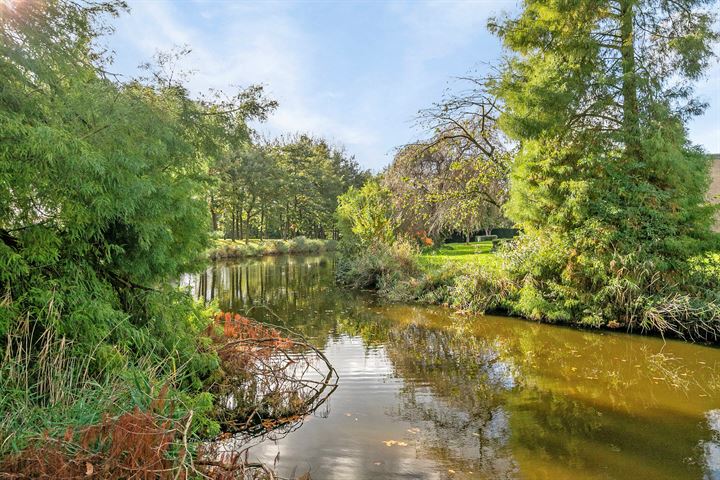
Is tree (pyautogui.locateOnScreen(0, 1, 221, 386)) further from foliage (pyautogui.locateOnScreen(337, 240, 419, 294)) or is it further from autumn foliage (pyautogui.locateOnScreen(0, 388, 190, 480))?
foliage (pyautogui.locateOnScreen(337, 240, 419, 294))

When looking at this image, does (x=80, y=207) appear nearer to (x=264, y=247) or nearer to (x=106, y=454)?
(x=106, y=454)

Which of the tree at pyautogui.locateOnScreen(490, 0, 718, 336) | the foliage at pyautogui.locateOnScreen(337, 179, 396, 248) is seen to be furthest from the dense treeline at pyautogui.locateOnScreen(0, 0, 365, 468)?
the foliage at pyautogui.locateOnScreen(337, 179, 396, 248)

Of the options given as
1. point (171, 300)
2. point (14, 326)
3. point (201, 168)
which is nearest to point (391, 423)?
point (171, 300)

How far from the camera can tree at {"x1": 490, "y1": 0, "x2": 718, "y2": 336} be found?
919 centimetres

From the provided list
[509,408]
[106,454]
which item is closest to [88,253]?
[106,454]

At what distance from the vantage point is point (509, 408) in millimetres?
5469

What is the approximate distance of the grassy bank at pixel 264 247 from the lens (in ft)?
106

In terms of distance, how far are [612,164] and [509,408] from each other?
6575 millimetres

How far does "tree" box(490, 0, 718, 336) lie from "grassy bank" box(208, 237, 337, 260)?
69.3ft

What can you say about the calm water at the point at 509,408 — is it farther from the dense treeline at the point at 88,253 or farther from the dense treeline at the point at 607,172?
the dense treeline at the point at 88,253

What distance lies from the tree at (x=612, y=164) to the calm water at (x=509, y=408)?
40.2 inches

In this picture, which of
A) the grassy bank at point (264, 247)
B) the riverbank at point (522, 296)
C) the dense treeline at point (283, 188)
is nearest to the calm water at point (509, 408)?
the riverbank at point (522, 296)

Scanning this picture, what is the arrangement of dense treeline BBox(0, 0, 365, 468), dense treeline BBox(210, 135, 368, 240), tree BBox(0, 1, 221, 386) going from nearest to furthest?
dense treeline BBox(0, 0, 365, 468), tree BBox(0, 1, 221, 386), dense treeline BBox(210, 135, 368, 240)

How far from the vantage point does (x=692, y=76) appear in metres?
9.78
